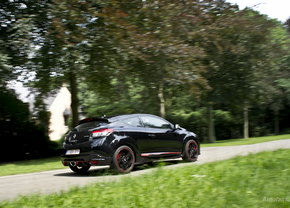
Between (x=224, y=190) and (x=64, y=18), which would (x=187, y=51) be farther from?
(x=224, y=190)

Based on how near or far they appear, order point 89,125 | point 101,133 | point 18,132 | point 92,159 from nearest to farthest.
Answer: point 92,159, point 101,133, point 89,125, point 18,132

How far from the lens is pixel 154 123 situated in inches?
347

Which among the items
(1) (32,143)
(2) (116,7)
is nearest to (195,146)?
(2) (116,7)

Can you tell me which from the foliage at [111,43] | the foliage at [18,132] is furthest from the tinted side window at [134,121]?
the foliage at [18,132]

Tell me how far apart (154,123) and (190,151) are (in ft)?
5.25

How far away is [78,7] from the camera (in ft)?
39.6

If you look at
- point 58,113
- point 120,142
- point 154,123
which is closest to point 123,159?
point 120,142

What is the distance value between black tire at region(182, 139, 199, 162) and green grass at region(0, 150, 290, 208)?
293 cm

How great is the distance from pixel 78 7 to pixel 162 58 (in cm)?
380

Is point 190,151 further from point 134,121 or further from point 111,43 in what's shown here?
point 111,43

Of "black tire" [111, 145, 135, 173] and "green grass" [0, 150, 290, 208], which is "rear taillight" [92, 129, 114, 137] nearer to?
"black tire" [111, 145, 135, 173]

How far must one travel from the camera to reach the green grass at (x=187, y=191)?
4258 millimetres

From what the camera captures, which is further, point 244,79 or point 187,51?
point 244,79

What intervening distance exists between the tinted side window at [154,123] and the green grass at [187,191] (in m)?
2.42
